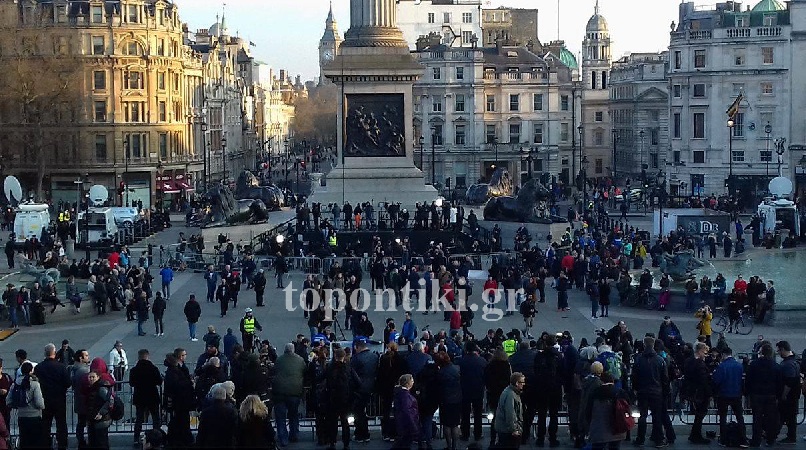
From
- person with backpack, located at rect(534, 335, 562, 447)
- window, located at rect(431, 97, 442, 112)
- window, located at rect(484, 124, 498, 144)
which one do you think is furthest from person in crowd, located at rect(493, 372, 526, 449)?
window, located at rect(431, 97, 442, 112)

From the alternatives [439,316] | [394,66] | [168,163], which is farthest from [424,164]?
[439,316]

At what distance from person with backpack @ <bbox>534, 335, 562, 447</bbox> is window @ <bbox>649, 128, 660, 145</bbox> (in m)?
93.2

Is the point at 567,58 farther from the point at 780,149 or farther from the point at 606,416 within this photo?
the point at 606,416

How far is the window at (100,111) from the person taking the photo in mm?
82562

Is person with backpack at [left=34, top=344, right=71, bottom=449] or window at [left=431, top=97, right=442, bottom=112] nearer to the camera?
person with backpack at [left=34, top=344, right=71, bottom=449]

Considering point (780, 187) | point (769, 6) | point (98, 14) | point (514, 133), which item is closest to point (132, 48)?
point (98, 14)

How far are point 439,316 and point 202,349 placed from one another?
7.67m

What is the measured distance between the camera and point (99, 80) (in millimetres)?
82688

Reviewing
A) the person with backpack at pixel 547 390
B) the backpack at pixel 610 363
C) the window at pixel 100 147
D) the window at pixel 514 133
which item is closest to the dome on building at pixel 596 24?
the window at pixel 514 133

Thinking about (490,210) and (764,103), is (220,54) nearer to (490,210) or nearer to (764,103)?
(764,103)

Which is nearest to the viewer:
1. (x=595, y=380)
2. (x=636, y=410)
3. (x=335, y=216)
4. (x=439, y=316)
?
(x=595, y=380)

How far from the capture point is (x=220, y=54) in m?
114

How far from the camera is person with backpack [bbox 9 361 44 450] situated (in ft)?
64.5

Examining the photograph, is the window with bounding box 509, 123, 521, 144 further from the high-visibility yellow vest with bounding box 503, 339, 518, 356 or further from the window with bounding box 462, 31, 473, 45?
the high-visibility yellow vest with bounding box 503, 339, 518, 356
